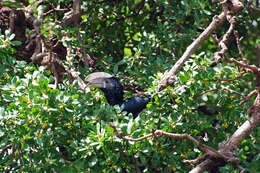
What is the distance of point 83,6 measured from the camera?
3078 mm

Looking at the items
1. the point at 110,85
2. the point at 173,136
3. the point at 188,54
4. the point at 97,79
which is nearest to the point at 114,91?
the point at 110,85

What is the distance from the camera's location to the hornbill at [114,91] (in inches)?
102

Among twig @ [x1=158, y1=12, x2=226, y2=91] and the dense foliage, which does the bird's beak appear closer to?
the dense foliage

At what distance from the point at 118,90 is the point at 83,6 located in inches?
30.5

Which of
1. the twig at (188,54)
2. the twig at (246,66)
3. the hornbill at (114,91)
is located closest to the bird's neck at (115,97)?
the hornbill at (114,91)

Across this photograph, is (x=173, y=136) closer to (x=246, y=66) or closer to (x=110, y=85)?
(x=246, y=66)

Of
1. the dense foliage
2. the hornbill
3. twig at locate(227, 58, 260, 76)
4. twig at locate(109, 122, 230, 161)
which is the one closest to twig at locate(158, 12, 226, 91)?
the dense foliage

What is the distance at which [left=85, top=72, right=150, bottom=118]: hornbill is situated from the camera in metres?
2.58

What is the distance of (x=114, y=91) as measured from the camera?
2773 millimetres

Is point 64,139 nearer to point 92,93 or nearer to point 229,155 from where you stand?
point 92,93

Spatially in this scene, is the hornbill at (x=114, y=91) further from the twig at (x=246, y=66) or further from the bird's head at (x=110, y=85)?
the twig at (x=246, y=66)

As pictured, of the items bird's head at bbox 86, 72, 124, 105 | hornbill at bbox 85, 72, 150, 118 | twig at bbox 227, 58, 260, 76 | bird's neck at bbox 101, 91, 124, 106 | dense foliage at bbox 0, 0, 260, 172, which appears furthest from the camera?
bird's neck at bbox 101, 91, 124, 106

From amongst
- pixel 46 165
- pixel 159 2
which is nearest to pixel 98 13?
pixel 159 2

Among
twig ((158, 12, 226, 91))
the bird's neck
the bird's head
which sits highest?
twig ((158, 12, 226, 91))
